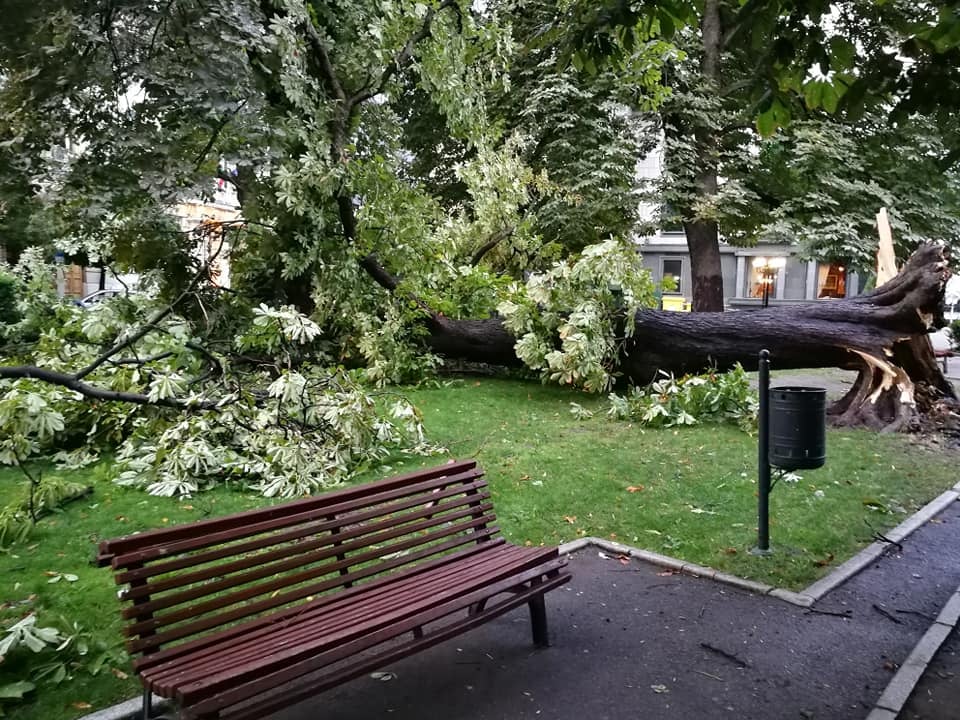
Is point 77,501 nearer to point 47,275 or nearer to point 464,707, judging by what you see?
point 464,707

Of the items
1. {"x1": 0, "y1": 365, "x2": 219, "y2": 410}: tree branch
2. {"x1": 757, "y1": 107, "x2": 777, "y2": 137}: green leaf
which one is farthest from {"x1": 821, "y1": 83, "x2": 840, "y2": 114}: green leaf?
{"x1": 0, "y1": 365, "x2": 219, "y2": 410}: tree branch

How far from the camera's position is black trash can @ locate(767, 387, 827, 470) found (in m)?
5.07

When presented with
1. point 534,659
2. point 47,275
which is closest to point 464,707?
point 534,659

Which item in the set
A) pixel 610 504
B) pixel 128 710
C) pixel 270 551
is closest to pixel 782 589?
pixel 610 504

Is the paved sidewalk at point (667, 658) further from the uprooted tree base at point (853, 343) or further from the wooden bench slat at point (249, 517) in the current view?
the uprooted tree base at point (853, 343)

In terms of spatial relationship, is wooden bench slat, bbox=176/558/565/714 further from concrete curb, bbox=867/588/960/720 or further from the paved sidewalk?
concrete curb, bbox=867/588/960/720

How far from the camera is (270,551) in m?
3.54

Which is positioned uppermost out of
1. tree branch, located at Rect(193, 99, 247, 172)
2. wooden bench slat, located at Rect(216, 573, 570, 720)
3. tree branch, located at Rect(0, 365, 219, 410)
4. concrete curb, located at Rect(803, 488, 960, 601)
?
tree branch, located at Rect(193, 99, 247, 172)

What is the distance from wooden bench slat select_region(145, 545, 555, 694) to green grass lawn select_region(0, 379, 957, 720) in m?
0.92

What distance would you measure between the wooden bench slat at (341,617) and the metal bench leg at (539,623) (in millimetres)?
247

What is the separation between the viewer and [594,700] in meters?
3.28

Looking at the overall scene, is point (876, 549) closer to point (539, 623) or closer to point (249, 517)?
point (539, 623)

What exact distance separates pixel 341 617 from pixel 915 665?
2.93 m

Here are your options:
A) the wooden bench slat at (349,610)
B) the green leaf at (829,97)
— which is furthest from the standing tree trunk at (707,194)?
the wooden bench slat at (349,610)
